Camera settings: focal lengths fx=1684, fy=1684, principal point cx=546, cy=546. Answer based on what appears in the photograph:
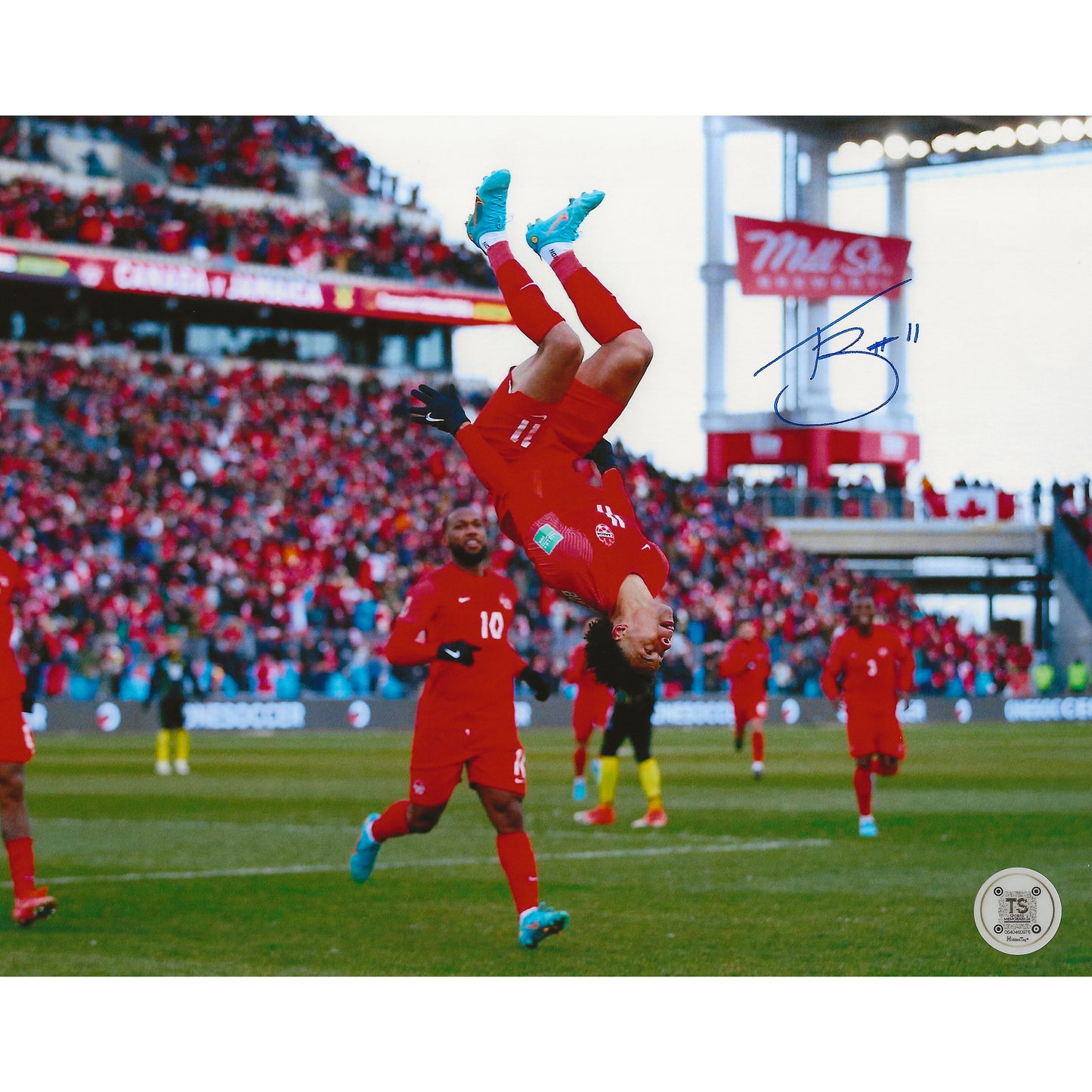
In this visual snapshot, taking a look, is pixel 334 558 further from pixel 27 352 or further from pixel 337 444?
pixel 27 352

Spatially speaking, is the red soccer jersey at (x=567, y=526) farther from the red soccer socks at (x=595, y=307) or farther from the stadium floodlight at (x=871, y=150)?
the stadium floodlight at (x=871, y=150)

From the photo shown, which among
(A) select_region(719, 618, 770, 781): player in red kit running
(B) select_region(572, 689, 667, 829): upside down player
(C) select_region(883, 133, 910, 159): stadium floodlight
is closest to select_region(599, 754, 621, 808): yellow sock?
(B) select_region(572, 689, 667, 829): upside down player

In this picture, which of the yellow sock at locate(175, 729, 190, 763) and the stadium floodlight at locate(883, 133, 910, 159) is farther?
the yellow sock at locate(175, 729, 190, 763)

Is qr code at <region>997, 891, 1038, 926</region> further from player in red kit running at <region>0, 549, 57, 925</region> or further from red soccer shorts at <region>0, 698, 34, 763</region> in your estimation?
red soccer shorts at <region>0, 698, 34, 763</region>

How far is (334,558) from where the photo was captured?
23.5m

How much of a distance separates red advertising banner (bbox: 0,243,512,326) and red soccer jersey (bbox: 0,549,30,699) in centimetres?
635

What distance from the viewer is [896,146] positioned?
8703mm

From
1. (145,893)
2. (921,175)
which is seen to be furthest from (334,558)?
(921,175)

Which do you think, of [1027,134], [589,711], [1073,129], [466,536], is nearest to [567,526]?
[466,536]

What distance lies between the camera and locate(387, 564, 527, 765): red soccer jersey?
787 centimetres

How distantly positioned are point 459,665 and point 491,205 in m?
2.33

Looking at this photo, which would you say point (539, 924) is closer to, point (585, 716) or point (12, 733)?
point (12, 733)

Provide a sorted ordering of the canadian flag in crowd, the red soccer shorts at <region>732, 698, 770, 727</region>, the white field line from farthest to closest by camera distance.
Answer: the red soccer shorts at <region>732, 698, 770, 727</region>, the canadian flag in crowd, the white field line
